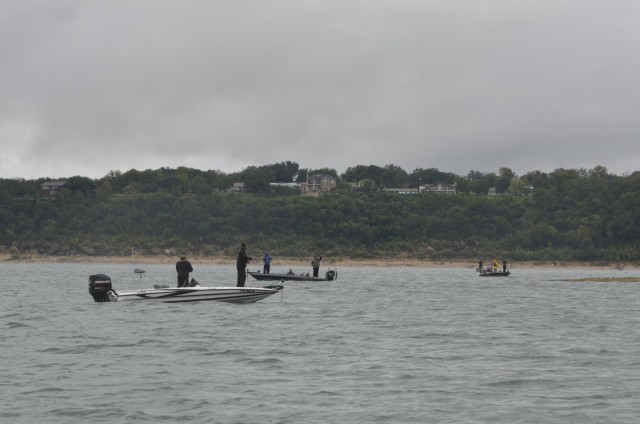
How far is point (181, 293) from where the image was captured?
43.3 meters

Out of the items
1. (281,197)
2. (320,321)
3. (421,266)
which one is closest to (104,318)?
(320,321)

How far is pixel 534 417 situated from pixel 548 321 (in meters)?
21.3

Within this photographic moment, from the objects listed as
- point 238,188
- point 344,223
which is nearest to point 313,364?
point 344,223

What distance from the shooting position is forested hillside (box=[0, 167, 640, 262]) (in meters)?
146

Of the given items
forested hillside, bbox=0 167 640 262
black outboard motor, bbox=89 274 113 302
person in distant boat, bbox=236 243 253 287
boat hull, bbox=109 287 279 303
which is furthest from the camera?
forested hillside, bbox=0 167 640 262

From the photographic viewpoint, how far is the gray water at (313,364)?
21391 mm

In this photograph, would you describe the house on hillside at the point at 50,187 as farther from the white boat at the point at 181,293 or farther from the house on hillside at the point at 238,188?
the white boat at the point at 181,293

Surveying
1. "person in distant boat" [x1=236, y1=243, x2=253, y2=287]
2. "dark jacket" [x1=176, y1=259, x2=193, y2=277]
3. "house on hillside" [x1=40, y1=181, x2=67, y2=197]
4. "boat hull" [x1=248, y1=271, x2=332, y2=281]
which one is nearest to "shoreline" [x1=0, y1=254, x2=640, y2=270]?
"house on hillside" [x1=40, y1=181, x2=67, y2=197]

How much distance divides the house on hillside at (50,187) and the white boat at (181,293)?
135 m

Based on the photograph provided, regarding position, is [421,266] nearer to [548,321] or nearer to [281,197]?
[281,197]

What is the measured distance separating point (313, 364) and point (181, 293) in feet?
54.7

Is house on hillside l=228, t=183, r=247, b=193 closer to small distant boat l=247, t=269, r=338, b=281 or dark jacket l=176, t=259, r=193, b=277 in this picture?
small distant boat l=247, t=269, r=338, b=281

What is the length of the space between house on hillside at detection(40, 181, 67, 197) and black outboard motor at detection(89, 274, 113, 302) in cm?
13473

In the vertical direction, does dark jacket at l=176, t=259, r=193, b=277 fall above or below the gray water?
above
